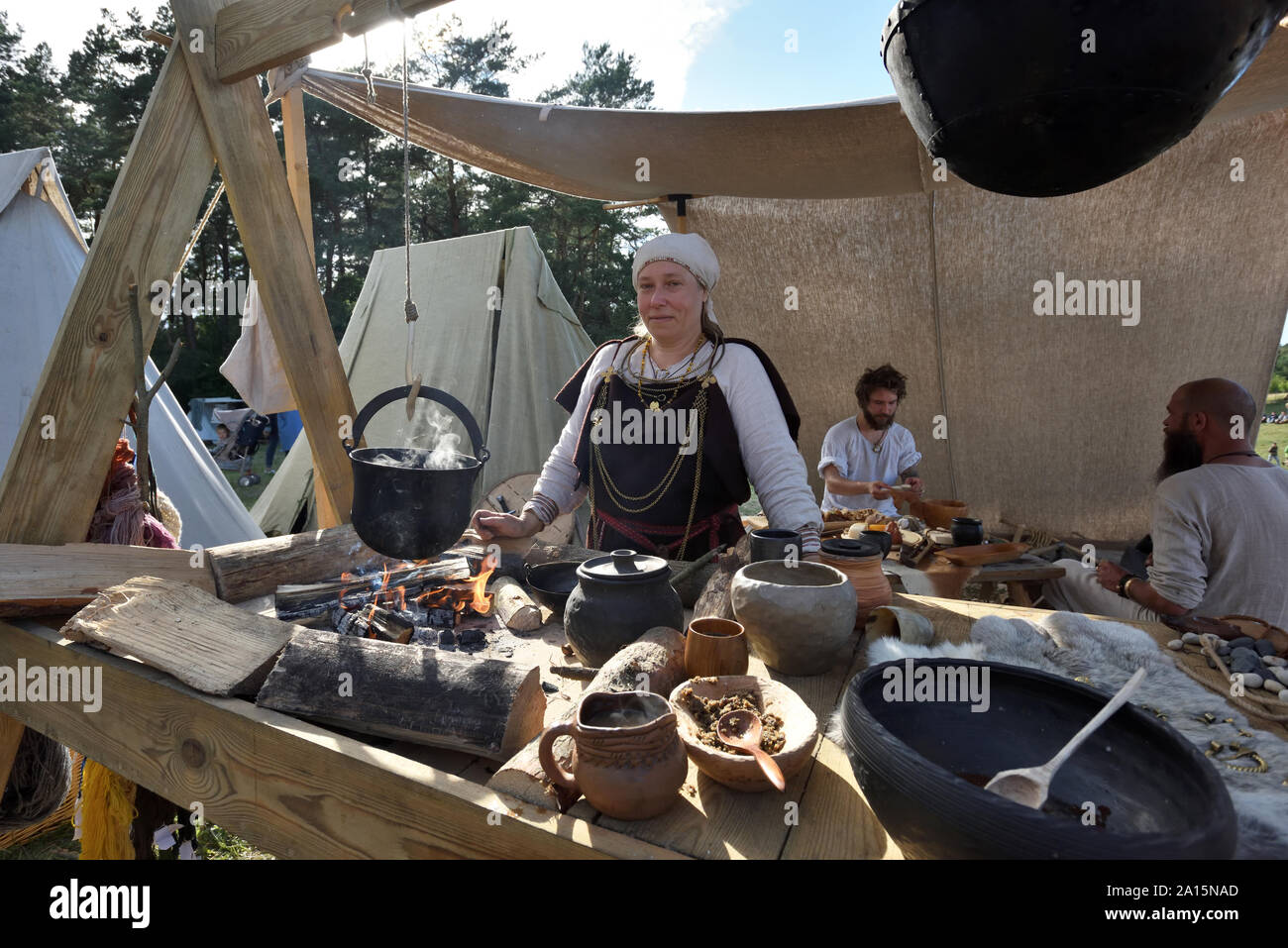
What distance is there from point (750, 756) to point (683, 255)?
173cm

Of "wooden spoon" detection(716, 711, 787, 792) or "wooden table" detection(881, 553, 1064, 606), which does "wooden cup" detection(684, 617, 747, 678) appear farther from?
"wooden table" detection(881, 553, 1064, 606)

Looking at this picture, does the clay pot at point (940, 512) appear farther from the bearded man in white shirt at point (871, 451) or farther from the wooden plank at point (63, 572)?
the wooden plank at point (63, 572)

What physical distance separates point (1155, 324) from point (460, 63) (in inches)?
Answer: 773

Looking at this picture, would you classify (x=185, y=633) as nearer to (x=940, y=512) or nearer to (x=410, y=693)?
(x=410, y=693)

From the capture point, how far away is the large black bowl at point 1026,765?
0.70m

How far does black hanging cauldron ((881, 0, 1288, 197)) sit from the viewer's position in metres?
0.79

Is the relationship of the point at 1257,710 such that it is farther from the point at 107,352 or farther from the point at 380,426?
the point at 380,426

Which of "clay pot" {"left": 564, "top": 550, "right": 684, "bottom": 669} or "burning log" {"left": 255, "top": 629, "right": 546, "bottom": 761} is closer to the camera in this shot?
"burning log" {"left": 255, "top": 629, "right": 546, "bottom": 761}

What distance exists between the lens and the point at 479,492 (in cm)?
589

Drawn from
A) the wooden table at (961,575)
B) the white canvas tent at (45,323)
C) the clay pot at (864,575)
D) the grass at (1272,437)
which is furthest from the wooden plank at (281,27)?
the grass at (1272,437)

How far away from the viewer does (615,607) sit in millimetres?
1420

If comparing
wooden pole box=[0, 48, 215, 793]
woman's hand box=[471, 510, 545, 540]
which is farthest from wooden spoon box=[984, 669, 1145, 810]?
wooden pole box=[0, 48, 215, 793]

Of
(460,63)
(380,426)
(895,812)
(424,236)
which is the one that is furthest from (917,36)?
(460,63)

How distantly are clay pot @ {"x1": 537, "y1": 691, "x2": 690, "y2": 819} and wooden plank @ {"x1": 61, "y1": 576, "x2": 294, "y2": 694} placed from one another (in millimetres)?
815
